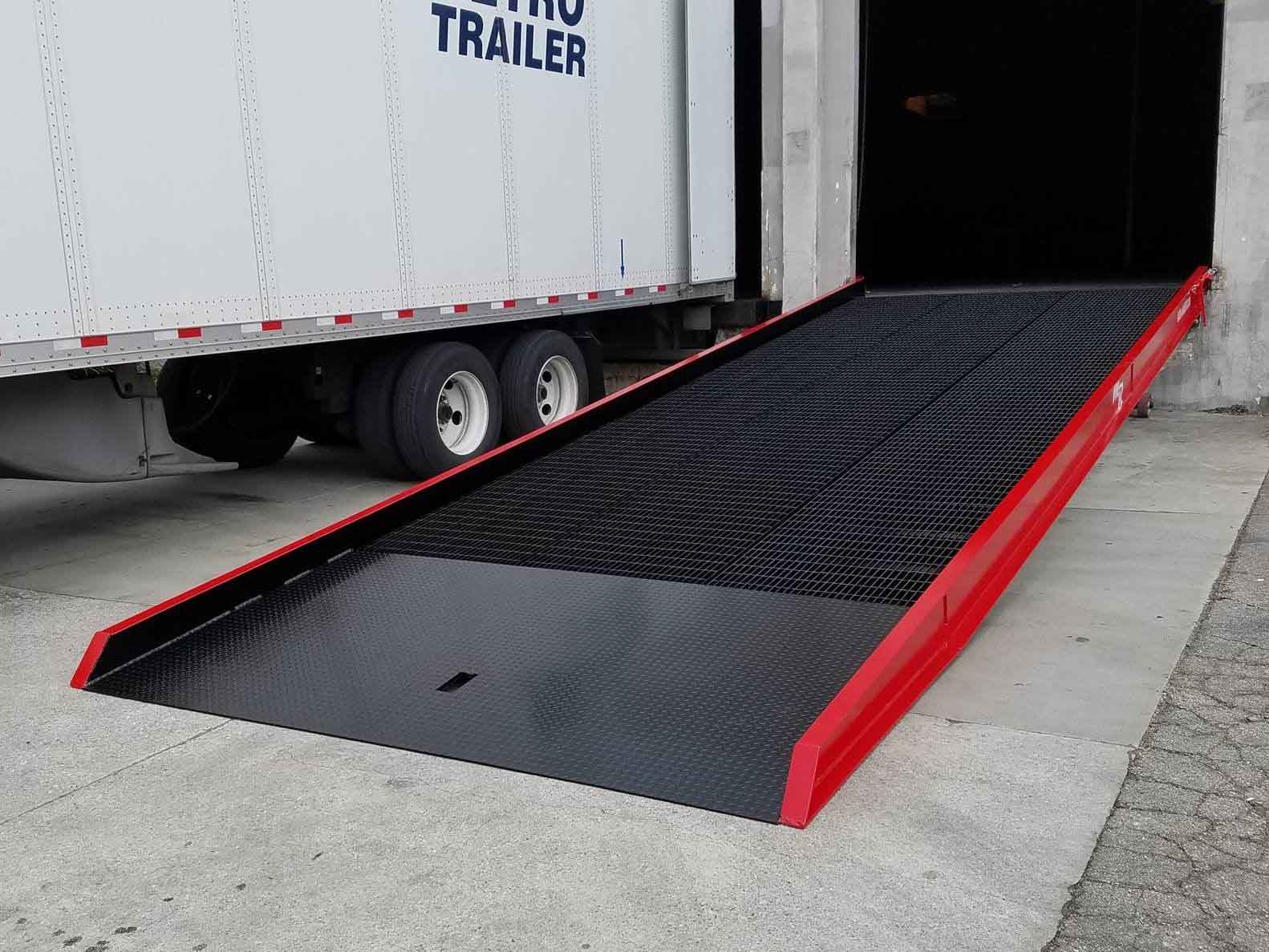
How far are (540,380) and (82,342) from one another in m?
3.99

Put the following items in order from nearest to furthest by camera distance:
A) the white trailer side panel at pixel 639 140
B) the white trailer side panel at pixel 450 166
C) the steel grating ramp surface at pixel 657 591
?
the steel grating ramp surface at pixel 657 591, the white trailer side panel at pixel 450 166, the white trailer side panel at pixel 639 140

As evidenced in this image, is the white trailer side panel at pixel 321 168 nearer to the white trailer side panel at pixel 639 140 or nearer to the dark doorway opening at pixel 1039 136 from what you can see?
the white trailer side panel at pixel 639 140

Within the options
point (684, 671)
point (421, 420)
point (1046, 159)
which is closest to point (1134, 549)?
point (684, 671)

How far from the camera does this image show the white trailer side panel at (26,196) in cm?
535

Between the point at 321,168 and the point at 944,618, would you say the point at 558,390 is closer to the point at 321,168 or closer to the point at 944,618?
the point at 321,168

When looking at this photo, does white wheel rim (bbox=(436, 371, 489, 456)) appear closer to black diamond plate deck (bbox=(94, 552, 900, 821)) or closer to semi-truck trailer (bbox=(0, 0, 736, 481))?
semi-truck trailer (bbox=(0, 0, 736, 481))

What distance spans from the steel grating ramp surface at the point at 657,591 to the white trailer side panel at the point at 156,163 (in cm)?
162

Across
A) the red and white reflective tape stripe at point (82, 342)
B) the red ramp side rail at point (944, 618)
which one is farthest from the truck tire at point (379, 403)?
the red ramp side rail at point (944, 618)

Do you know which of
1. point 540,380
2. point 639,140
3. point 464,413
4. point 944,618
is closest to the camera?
point 944,618

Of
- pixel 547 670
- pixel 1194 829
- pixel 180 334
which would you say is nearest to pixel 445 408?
pixel 180 334

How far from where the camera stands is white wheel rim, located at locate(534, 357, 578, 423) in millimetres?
9477

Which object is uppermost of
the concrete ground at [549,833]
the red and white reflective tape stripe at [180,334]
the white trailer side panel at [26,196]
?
the white trailer side panel at [26,196]

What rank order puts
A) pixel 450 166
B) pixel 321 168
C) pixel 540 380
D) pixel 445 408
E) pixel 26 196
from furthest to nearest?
pixel 540 380
pixel 445 408
pixel 450 166
pixel 321 168
pixel 26 196

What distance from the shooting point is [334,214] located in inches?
279
